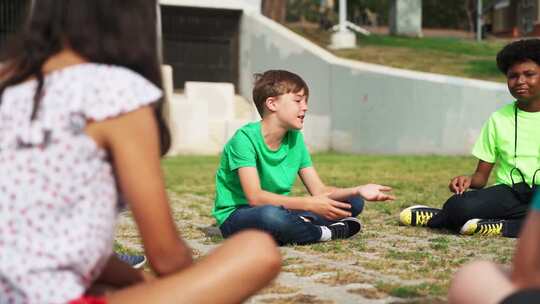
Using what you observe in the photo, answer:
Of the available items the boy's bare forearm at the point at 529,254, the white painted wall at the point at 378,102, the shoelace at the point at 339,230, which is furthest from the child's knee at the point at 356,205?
the white painted wall at the point at 378,102

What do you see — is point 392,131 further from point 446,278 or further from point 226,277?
point 226,277

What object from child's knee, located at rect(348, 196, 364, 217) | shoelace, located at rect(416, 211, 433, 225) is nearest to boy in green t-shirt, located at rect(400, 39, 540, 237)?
shoelace, located at rect(416, 211, 433, 225)

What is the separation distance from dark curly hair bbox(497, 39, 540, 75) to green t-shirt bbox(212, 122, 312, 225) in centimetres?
138

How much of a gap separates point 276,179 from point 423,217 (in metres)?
1.41

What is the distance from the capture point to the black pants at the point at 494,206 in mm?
5898

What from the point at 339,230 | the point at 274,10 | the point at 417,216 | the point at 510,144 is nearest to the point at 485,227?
the point at 510,144

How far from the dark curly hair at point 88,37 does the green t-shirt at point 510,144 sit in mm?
3868

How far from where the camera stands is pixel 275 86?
214 inches

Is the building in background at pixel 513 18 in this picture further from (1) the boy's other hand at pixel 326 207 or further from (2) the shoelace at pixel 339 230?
(1) the boy's other hand at pixel 326 207

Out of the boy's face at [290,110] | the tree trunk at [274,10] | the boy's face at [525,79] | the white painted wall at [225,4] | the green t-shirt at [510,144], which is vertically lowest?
the tree trunk at [274,10]

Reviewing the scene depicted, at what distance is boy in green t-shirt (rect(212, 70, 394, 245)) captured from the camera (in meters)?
5.26

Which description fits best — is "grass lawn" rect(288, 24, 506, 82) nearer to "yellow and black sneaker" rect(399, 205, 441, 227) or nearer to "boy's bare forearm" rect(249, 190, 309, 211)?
"yellow and black sneaker" rect(399, 205, 441, 227)

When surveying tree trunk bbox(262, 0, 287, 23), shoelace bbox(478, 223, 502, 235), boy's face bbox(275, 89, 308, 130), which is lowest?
tree trunk bbox(262, 0, 287, 23)

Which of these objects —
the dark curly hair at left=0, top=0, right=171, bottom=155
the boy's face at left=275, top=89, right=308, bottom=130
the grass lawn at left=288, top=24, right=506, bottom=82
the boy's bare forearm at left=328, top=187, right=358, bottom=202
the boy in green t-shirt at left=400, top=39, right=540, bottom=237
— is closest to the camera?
the dark curly hair at left=0, top=0, right=171, bottom=155
